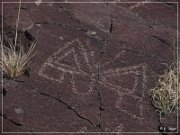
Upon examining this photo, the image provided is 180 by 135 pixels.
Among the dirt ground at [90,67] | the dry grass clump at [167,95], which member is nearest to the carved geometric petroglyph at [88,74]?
the dirt ground at [90,67]

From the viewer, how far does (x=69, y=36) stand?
5957mm

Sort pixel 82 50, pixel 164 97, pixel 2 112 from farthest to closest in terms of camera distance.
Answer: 1. pixel 82 50
2. pixel 164 97
3. pixel 2 112

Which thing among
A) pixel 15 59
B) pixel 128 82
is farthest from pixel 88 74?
pixel 15 59

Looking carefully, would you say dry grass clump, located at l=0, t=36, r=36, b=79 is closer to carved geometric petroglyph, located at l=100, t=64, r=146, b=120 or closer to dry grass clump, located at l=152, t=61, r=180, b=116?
carved geometric petroglyph, located at l=100, t=64, r=146, b=120

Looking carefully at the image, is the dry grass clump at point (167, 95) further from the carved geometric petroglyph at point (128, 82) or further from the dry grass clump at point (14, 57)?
the dry grass clump at point (14, 57)

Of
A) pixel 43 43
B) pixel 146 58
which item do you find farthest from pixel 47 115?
pixel 146 58

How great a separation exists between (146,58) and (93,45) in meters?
0.61

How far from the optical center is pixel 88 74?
5562 millimetres

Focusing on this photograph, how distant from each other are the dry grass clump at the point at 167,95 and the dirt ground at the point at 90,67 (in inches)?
Result: 3.1

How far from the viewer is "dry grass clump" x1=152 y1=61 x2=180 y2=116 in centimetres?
539

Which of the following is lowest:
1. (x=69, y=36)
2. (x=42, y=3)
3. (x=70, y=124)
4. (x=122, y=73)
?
(x=70, y=124)

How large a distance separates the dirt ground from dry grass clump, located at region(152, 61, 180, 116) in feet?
0.26

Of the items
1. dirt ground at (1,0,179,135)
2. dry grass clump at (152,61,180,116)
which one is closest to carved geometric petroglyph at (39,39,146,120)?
dirt ground at (1,0,179,135)

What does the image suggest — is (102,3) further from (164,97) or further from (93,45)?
(164,97)
